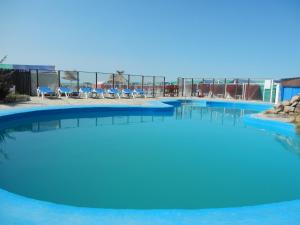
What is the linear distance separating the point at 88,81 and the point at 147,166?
1342 cm

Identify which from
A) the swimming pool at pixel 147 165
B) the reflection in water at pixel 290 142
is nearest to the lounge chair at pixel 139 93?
the swimming pool at pixel 147 165

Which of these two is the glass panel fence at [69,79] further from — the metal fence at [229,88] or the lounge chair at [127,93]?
the metal fence at [229,88]

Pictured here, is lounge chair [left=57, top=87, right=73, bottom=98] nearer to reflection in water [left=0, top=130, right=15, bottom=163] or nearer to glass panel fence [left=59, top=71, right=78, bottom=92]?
glass panel fence [left=59, top=71, right=78, bottom=92]

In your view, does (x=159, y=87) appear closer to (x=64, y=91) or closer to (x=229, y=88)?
(x=229, y=88)

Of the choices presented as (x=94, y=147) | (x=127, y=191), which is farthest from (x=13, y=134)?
(x=127, y=191)

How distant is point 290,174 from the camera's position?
13.5 ft

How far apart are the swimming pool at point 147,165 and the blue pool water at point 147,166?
1cm

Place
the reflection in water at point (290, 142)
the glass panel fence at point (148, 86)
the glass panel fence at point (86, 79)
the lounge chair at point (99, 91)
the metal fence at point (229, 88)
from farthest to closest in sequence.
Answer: the glass panel fence at point (148, 86), the metal fence at point (229, 88), the glass panel fence at point (86, 79), the lounge chair at point (99, 91), the reflection in water at point (290, 142)

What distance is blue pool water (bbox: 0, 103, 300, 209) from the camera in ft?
10.4

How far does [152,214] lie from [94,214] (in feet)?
1.65

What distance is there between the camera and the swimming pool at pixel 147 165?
3160mm

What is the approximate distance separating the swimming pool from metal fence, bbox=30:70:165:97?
699cm

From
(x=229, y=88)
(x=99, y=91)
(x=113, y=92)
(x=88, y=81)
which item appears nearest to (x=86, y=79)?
(x=88, y=81)

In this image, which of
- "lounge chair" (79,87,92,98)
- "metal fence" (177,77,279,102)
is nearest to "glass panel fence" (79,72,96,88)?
"lounge chair" (79,87,92,98)
